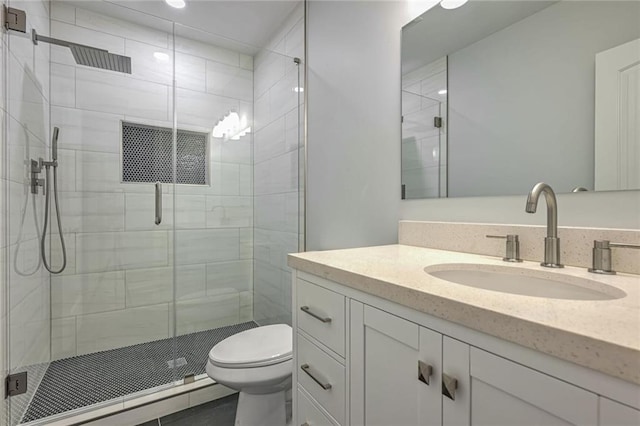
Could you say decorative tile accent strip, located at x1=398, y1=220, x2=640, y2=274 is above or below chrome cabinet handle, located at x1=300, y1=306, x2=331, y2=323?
above

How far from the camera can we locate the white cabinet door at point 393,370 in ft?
1.94

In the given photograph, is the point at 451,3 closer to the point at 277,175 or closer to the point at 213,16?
the point at 277,175

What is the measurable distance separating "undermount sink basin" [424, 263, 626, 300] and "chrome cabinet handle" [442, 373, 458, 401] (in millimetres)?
347

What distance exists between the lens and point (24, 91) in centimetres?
157

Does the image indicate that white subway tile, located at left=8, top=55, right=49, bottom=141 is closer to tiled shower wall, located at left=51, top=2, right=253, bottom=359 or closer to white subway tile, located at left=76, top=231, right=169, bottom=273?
tiled shower wall, located at left=51, top=2, right=253, bottom=359

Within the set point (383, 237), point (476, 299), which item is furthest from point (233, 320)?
point (476, 299)

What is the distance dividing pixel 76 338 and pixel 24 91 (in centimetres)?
151

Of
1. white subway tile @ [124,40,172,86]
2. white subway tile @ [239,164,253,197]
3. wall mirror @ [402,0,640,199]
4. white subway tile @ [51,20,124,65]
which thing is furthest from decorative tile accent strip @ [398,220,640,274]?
white subway tile @ [51,20,124,65]

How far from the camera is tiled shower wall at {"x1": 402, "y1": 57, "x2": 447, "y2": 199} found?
125cm

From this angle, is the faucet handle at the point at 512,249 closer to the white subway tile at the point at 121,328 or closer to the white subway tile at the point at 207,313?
the white subway tile at the point at 207,313

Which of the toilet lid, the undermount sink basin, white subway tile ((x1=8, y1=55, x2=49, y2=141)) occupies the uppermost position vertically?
white subway tile ((x1=8, y1=55, x2=49, y2=141))

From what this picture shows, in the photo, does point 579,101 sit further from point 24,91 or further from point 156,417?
point 24,91

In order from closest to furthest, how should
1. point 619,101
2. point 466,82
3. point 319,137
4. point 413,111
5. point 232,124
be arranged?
point 619,101
point 466,82
point 413,111
point 319,137
point 232,124

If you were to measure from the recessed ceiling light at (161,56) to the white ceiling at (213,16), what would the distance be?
0.59ft
